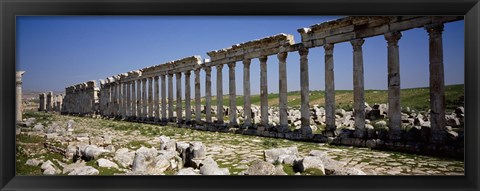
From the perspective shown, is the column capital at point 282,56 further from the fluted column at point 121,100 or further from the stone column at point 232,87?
the fluted column at point 121,100

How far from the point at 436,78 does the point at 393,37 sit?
7.02ft

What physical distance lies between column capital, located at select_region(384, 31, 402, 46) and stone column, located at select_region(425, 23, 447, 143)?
52.5 inches

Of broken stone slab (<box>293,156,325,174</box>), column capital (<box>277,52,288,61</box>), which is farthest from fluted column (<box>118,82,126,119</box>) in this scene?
broken stone slab (<box>293,156,325,174</box>)

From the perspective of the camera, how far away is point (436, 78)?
36.2 feet

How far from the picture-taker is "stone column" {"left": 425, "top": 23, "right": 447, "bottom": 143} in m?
10.8

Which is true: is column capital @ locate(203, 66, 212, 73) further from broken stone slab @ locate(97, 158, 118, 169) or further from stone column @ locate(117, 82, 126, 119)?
stone column @ locate(117, 82, 126, 119)

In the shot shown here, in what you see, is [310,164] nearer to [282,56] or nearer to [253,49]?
[282,56]

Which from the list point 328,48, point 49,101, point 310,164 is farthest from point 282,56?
point 49,101

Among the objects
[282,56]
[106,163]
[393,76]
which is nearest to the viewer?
[106,163]
